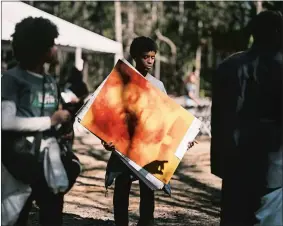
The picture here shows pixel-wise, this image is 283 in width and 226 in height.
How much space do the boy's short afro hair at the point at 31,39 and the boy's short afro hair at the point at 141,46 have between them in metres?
1.31

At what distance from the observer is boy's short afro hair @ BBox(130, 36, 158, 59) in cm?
468

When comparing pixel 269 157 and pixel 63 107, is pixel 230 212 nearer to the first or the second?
pixel 269 157

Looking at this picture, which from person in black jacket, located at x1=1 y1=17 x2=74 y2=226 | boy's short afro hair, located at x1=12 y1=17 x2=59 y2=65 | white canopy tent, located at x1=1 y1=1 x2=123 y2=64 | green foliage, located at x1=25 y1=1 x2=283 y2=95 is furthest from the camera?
green foliage, located at x1=25 y1=1 x2=283 y2=95

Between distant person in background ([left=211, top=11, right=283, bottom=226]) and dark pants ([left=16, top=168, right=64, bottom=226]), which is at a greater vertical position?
distant person in background ([left=211, top=11, right=283, bottom=226])

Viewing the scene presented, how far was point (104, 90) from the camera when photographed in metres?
4.05

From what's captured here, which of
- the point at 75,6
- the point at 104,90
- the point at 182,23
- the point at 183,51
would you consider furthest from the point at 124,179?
the point at 75,6

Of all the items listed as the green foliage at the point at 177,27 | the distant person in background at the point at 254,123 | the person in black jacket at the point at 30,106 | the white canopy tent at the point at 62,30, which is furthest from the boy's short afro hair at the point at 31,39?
the green foliage at the point at 177,27

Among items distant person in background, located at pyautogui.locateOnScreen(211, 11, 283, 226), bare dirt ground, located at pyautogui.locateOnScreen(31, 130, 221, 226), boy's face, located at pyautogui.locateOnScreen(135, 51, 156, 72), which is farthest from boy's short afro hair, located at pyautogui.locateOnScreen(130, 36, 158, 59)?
bare dirt ground, located at pyautogui.locateOnScreen(31, 130, 221, 226)

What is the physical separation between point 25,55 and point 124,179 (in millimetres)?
1636

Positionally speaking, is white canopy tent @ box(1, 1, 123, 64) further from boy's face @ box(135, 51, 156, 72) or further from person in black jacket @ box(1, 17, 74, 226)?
person in black jacket @ box(1, 17, 74, 226)

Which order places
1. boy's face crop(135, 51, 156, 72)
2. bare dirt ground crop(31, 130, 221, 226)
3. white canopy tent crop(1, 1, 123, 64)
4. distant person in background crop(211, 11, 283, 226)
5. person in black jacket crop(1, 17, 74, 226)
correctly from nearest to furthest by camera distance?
person in black jacket crop(1, 17, 74, 226), distant person in background crop(211, 11, 283, 226), boy's face crop(135, 51, 156, 72), bare dirt ground crop(31, 130, 221, 226), white canopy tent crop(1, 1, 123, 64)

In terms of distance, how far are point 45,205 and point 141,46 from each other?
169 centimetres

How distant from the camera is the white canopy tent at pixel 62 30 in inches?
404

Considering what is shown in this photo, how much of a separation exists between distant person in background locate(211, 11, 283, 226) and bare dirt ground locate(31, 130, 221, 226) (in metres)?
2.08
